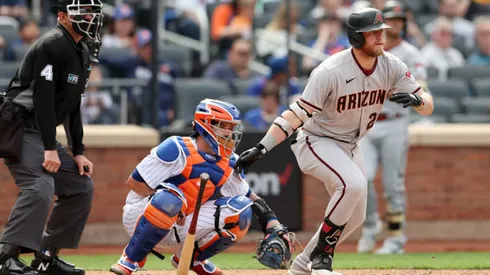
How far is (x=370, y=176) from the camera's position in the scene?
10.4 metres

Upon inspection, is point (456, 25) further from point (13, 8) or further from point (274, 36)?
point (13, 8)

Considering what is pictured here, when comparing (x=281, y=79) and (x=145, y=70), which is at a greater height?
(x=281, y=79)

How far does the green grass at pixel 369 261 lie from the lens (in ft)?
29.0

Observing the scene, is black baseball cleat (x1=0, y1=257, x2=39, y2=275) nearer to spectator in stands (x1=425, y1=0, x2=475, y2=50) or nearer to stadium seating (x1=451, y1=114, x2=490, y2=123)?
stadium seating (x1=451, y1=114, x2=490, y2=123)

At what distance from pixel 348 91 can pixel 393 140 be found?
3.28m

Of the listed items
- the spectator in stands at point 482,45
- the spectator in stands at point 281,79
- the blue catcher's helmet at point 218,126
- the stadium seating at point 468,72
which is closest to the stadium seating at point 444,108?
the stadium seating at point 468,72

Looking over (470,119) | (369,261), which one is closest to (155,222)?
(369,261)

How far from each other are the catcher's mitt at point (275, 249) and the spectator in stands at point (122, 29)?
6.84 m

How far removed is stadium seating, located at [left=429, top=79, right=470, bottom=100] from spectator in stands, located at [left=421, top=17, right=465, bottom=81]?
0.43 m

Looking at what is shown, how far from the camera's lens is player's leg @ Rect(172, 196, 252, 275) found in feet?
23.0

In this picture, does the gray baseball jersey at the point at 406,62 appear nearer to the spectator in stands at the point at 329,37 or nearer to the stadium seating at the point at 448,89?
the stadium seating at the point at 448,89

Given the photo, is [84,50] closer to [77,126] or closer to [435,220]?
[77,126]

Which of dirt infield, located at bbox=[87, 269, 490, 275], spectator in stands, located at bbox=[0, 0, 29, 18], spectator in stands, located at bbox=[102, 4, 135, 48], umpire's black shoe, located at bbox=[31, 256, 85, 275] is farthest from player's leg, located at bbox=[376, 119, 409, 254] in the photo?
spectator in stands, located at bbox=[0, 0, 29, 18]

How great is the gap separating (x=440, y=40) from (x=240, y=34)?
252 centimetres
